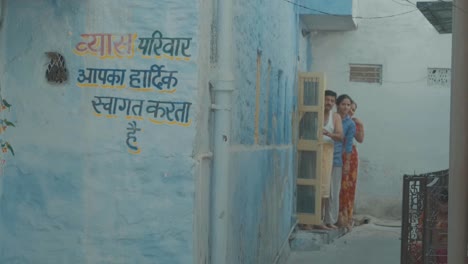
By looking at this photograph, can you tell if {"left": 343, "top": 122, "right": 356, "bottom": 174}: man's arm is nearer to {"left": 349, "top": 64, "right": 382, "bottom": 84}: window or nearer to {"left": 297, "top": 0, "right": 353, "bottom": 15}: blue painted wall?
{"left": 349, "top": 64, "right": 382, "bottom": 84}: window

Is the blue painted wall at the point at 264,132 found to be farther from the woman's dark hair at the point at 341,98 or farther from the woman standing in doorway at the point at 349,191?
the woman's dark hair at the point at 341,98

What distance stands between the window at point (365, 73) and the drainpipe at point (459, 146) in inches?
431

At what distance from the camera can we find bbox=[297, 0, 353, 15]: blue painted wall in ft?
45.3

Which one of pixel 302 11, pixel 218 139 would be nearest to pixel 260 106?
pixel 218 139

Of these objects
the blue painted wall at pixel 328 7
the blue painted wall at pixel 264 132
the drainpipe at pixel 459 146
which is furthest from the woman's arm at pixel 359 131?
the drainpipe at pixel 459 146

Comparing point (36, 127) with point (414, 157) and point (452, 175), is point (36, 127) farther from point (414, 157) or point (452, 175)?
point (414, 157)

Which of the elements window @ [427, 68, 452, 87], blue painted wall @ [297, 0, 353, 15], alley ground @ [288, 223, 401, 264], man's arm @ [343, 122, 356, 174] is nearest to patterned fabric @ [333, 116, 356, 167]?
man's arm @ [343, 122, 356, 174]

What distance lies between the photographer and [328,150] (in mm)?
14500

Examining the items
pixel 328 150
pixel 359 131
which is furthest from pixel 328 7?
pixel 359 131

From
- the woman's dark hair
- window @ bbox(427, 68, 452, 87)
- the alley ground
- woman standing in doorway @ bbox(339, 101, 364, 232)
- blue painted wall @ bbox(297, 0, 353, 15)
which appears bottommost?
the alley ground

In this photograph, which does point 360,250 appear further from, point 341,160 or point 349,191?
point 341,160

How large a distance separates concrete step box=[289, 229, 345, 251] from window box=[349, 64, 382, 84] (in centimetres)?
420

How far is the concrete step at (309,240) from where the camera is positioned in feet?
41.9

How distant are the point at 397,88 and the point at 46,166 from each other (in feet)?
38.1
